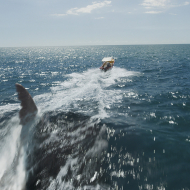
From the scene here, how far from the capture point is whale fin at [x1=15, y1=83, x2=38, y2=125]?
33.3 ft

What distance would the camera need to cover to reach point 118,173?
6.62 m

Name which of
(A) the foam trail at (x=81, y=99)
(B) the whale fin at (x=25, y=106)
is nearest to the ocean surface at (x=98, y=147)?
(A) the foam trail at (x=81, y=99)

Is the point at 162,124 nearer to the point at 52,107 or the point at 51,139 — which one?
the point at 51,139

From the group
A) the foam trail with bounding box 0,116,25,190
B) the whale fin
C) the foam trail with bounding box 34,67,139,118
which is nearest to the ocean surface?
the foam trail with bounding box 0,116,25,190

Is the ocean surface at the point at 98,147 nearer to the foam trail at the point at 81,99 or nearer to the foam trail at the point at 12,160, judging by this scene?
the foam trail at the point at 12,160

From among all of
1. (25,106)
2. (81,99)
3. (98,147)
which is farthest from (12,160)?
(81,99)

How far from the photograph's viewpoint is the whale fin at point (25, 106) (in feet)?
33.3

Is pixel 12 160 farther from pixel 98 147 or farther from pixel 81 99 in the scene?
pixel 81 99

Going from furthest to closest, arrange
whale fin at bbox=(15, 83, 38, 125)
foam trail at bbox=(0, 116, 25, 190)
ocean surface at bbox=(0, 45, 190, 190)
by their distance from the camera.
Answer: whale fin at bbox=(15, 83, 38, 125) → foam trail at bbox=(0, 116, 25, 190) → ocean surface at bbox=(0, 45, 190, 190)

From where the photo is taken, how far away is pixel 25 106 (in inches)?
416

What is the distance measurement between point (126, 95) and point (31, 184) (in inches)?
505

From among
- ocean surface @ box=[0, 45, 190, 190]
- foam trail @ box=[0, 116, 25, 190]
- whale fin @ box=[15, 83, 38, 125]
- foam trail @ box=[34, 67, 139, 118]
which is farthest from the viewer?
foam trail @ box=[34, 67, 139, 118]

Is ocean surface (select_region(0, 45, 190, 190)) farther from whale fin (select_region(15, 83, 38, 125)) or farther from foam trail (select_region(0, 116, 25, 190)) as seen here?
whale fin (select_region(15, 83, 38, 125))

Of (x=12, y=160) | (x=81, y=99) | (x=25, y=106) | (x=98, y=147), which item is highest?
(x=25, y=106)
